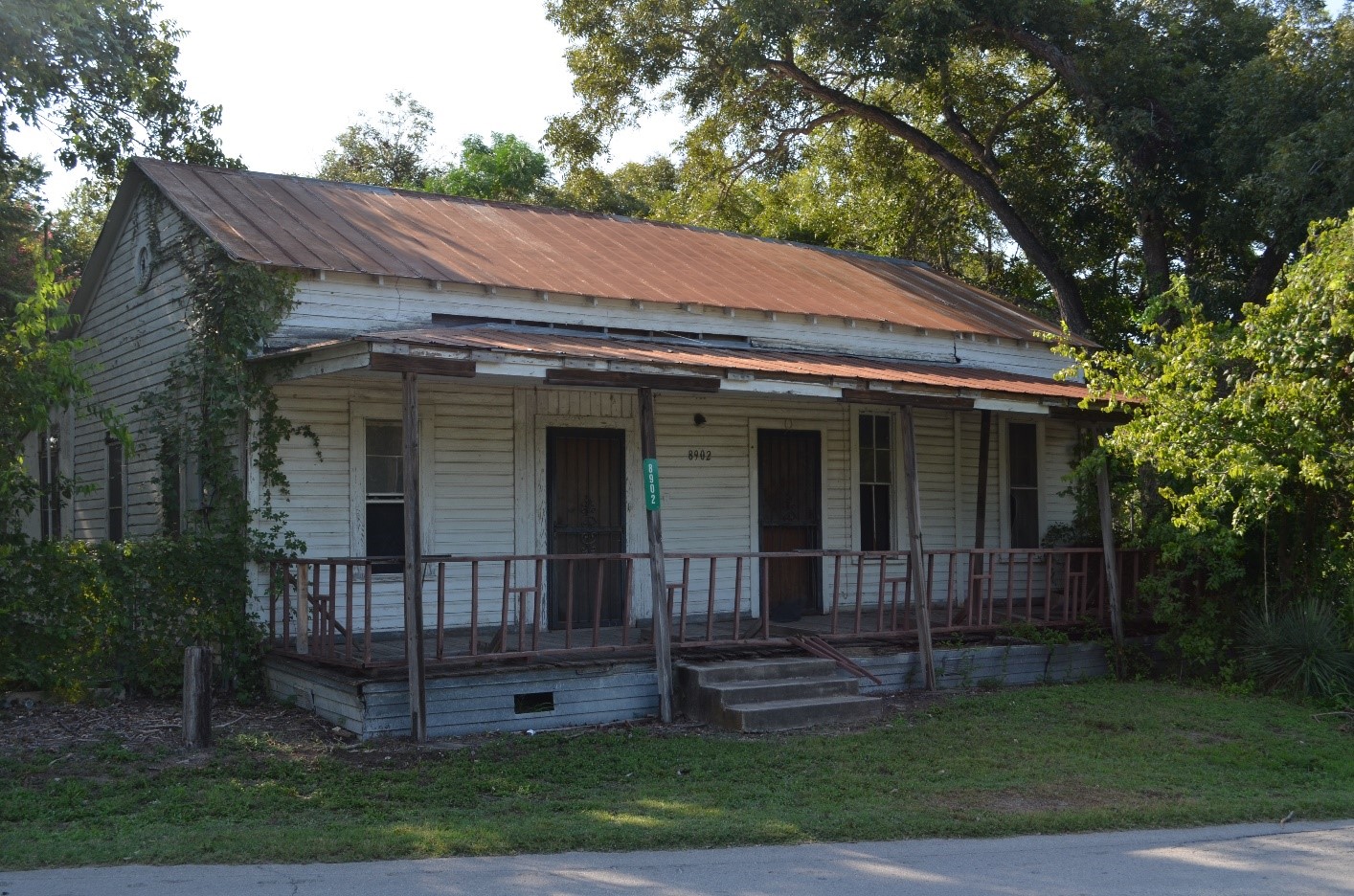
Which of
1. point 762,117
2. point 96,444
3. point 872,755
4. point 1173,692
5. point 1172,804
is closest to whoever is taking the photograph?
point 1172,804

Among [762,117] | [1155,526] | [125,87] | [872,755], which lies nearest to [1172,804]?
[872,755]

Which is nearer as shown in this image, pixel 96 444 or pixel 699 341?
pixel 699 341

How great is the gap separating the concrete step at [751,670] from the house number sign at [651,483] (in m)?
1.43

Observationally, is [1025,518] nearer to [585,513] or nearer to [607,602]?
[607,602]

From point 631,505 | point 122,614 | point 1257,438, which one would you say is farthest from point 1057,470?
point 122,614

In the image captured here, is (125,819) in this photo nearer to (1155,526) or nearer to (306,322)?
(306,322)

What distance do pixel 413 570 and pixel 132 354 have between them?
18.9 feet

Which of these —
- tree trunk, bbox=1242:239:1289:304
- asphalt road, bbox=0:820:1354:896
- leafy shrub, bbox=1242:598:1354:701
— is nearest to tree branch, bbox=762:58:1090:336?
tree trunk, bbox=1242:239:1289:304

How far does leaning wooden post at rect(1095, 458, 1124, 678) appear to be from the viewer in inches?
508

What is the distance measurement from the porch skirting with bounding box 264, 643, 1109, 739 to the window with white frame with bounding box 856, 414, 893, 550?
3.16 meters

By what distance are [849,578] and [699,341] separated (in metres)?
3.56

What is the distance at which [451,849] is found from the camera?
6.63 meters

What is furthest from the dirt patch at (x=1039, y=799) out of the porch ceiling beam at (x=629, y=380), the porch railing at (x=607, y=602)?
the porch ceiling beam at (x=629, y=380)

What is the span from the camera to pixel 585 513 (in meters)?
12.6
